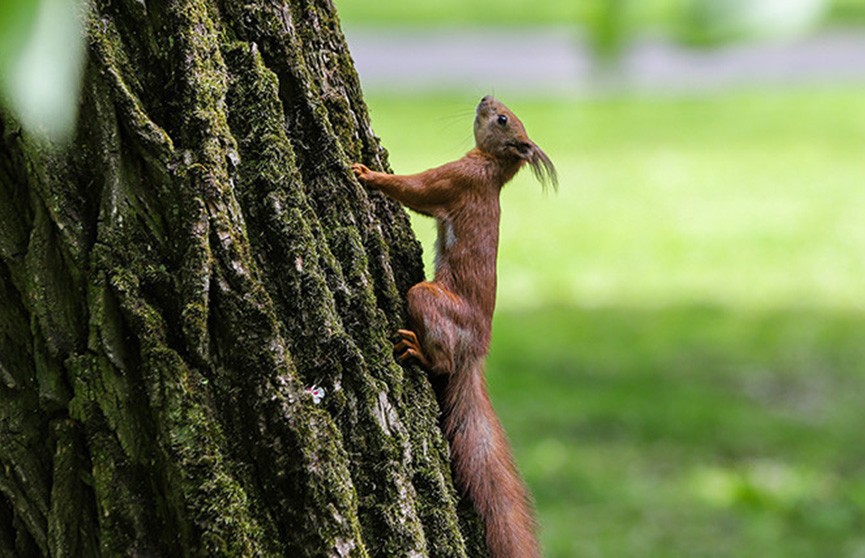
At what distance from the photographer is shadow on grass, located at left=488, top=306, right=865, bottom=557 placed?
231 inches

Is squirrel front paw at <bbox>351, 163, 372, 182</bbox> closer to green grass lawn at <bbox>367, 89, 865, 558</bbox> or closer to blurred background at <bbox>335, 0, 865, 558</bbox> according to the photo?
blurred background at <bbox>335, 0, 865, 558</bbox>

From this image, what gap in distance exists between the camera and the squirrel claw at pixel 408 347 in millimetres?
2119

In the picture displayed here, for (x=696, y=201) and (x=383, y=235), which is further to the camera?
(x=696, y=201)

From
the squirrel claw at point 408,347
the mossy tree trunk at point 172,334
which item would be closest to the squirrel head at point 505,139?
the squirrel claw at point 408,347

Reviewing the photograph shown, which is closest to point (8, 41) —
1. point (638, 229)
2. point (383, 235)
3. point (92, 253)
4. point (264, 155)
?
point (92, 253)

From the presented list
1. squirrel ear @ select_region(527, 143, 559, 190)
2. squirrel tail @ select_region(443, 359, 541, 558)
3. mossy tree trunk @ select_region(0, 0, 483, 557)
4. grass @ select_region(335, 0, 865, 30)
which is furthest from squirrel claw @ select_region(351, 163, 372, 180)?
squirrel ear @ select_region(527, 143, 559, 190)

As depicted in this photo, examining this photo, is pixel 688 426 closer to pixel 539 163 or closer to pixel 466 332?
pixel 539 163

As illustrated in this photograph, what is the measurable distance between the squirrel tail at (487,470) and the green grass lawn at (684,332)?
0.99m

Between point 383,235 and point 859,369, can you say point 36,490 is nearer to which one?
point 383,235

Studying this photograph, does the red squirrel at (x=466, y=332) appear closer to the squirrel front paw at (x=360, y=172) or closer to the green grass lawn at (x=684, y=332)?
the squirrel front paw at (x=360, y=172)

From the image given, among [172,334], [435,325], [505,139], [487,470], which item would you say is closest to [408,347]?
[435,325]

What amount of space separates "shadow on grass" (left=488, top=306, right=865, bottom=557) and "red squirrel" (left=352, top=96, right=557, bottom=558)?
10.4 feet

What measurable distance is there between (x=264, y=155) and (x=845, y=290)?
8829 mm

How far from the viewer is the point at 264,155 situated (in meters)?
1.93
